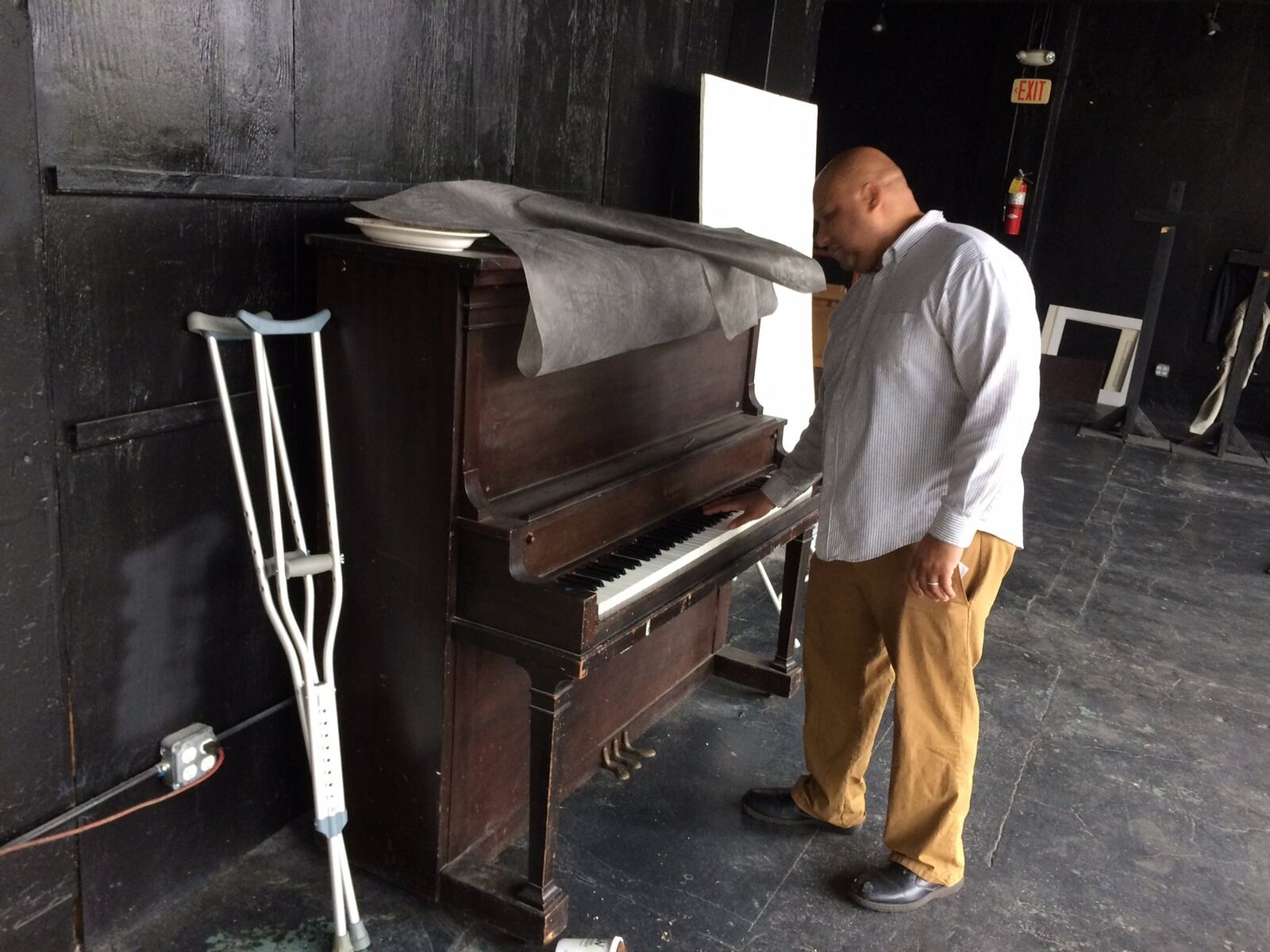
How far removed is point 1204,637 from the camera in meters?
4.20

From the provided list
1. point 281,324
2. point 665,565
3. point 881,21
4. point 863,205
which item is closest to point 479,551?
point 665,565

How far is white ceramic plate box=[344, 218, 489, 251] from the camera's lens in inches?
74.5

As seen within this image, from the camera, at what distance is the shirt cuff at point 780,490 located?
263 centimetres

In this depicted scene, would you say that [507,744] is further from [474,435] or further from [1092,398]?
[1092,398]

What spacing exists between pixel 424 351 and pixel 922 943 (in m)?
1.68

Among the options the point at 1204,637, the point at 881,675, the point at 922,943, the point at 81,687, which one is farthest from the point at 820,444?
the point at 1204,637

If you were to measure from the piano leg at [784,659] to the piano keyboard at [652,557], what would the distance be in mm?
623

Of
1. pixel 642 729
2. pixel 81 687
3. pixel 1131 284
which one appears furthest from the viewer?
pixel 1131 284

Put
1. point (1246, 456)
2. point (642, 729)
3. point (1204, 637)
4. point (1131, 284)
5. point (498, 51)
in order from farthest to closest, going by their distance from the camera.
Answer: point (1131, 284) → point (1246, 456) → point (1204, 637) → point (642, 729) → point (498, 51)

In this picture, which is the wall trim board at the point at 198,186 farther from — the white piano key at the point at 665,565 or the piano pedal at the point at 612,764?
the piano pedal at the point at 612,764

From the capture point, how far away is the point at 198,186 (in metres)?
1.84

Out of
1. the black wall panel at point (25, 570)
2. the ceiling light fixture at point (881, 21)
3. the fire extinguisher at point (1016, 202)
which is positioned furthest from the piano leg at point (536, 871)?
the ceiling light fixture at point (881, 21)

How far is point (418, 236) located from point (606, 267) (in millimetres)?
375

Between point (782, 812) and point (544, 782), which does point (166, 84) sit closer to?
point (544, 782)
